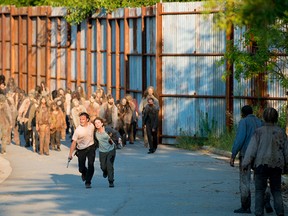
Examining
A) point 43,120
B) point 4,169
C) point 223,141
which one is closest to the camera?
point 4,169

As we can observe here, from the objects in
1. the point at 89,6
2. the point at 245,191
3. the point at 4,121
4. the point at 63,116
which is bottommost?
the point at 245,191

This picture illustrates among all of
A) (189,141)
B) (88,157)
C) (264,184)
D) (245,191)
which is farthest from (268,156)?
(189,141)

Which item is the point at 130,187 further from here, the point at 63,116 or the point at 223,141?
the point at 63,116

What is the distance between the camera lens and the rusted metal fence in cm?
3284

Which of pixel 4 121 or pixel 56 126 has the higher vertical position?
pixel 4 121

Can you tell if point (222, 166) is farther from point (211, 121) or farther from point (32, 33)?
point (32, 33)

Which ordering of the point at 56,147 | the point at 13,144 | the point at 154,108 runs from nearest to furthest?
the point at 154,108 < the point at 56,147 < the point at 13,144

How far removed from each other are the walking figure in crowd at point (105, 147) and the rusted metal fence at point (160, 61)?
7.57 m

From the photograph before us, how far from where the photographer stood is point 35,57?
49781 millimetres

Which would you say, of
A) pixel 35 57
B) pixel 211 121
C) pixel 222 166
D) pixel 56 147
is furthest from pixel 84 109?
pixel 35 57

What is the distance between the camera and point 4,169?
27219 mm

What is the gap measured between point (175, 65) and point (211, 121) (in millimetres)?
2160

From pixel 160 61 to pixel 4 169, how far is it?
8.68 meters

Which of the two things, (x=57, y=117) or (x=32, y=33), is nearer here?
(x=57, y=117)
